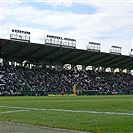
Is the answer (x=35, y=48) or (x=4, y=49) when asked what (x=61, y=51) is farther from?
(x=4, y=49)

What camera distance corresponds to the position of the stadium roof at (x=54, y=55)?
63.1 m

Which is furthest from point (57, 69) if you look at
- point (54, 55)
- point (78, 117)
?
point (78, 117)

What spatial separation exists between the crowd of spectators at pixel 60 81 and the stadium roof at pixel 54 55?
2425 millimetres

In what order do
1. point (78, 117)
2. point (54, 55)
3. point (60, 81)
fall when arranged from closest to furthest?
point (78, 117), point (60, 81), point (54, 55)

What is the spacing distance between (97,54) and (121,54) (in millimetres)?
7783

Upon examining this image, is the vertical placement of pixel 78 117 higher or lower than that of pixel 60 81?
lower

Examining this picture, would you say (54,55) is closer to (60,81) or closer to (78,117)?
(60,81)

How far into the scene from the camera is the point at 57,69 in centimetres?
7744

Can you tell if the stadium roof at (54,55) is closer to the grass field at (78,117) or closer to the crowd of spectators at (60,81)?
the crowd of spectators at (60,81)

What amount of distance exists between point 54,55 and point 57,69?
20.8ft

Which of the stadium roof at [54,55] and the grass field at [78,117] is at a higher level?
the stadium roof at [54,55]

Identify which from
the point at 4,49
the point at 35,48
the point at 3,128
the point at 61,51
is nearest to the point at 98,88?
the point at 61,51

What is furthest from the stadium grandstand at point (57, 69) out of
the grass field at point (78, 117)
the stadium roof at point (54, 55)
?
the grass field at point (78, 117)

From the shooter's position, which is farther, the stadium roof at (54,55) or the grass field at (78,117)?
the stadium roof at (54,55)
